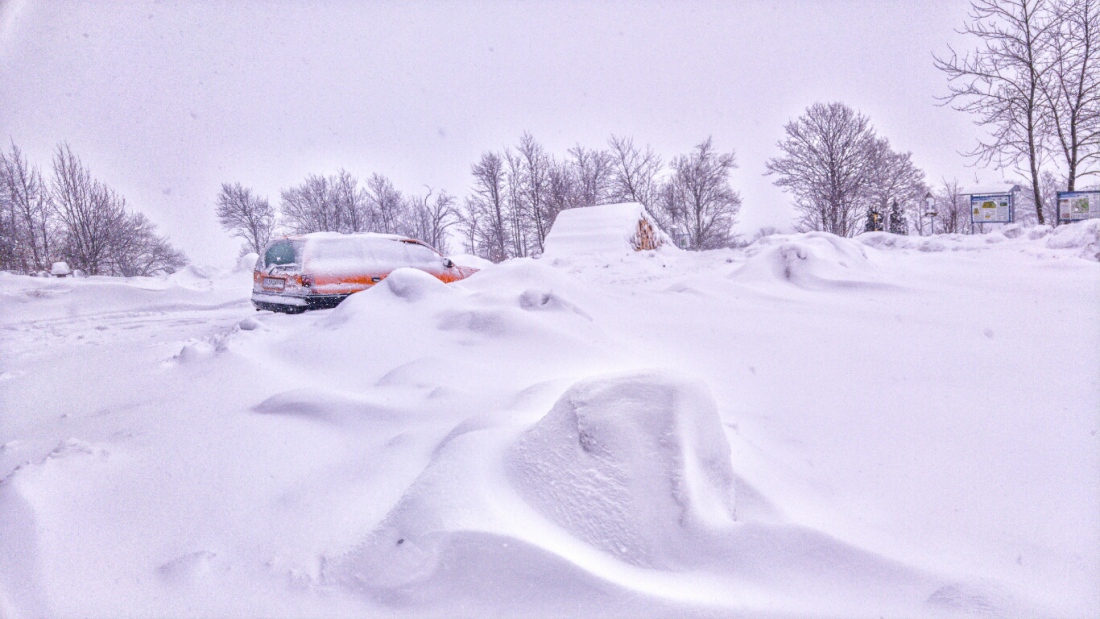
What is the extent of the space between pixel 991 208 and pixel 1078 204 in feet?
12.8

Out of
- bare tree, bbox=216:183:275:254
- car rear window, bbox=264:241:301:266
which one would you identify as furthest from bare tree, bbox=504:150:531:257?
bare tree, bbox=216:183:275:254

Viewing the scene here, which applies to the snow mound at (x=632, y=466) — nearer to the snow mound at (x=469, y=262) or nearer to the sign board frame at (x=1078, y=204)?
the snow mound at (x=469, y=262)

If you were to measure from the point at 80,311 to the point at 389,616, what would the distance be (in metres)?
9.49

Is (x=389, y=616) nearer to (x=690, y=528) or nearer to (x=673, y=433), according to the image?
(x=690, y=528)

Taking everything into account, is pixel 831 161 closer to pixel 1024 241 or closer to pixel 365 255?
pixel 1024 241

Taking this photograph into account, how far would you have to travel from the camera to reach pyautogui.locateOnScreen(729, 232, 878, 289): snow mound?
14.3 feet

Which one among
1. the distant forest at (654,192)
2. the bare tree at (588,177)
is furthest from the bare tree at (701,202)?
the bare tree at (588,177)

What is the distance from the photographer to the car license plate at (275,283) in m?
5.95

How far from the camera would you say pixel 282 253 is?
618 centimetres

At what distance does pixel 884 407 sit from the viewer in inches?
80.2

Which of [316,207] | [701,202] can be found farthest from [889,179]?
[316,207]

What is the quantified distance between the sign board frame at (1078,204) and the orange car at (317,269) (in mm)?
12952

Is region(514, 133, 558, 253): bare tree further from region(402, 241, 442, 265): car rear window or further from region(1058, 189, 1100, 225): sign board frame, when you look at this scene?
region(1058, 189, 1100, 225): sign board frame

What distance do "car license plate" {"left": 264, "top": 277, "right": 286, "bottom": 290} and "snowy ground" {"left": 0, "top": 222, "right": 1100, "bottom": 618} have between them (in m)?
2.87
